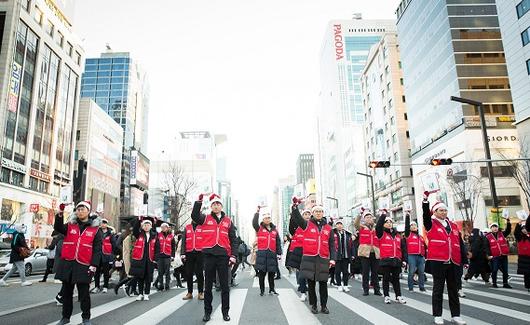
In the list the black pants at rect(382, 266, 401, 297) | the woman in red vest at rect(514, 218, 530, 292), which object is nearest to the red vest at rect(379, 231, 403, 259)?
the black pants at rect(382, 266, 401, 297)

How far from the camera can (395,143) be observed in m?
55.6

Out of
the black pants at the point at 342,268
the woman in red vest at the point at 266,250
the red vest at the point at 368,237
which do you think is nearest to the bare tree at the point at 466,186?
the black pants at the point at 342,268

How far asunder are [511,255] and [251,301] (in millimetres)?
22117

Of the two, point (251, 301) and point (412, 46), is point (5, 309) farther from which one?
point (412, 46)

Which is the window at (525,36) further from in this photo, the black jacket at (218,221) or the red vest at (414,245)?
the black jacket at (218,221)

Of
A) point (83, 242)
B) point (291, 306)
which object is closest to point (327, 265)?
point (291, 306)

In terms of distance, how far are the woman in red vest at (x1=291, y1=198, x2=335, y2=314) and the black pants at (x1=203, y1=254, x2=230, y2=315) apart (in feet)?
4.92

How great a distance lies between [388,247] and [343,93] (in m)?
92.8

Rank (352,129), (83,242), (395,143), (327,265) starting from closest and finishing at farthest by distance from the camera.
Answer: (83,242) → (327,265) → (395,143) → (352,129)

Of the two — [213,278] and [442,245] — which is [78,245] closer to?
[213,278]

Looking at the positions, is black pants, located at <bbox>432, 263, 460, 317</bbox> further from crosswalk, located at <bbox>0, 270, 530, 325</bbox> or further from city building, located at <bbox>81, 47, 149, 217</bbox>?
city building, located at <bbox>81, 47, 149, 217</bbox>

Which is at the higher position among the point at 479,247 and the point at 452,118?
the point at 452,118

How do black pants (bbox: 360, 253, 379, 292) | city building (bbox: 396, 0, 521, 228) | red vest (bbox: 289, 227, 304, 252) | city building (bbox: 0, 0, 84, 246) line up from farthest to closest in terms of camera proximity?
city building (bbox: 0, 0, 84, 246) < city building (bbox: 396, 0, 521, 228) < black pants (bbox: 360, 253, 379, 292) < red vest (bbox: 289, 227, 304, 252)

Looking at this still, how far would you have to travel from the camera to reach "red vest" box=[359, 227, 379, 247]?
984 centimetres
